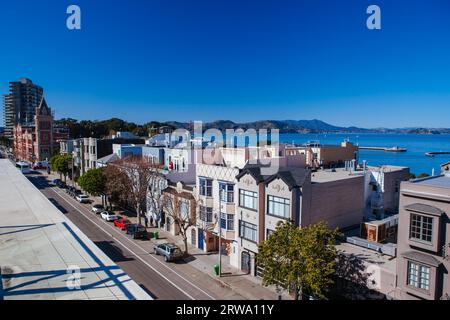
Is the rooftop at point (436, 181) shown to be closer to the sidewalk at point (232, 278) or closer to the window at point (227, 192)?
the sidewalk at point (232, 278)

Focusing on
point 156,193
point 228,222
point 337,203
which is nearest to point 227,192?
point 228,222

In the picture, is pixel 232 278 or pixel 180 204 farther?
pixel 180 204

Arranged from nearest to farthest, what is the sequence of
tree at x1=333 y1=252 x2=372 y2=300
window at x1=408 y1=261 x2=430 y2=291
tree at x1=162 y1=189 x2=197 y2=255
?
window at x1=408 y1=261 x2=430 y2=291 → tree at x1=333 y1=252 x2=372 y2=300 → tree at x1=162 y1=189 x2=197 y2=255

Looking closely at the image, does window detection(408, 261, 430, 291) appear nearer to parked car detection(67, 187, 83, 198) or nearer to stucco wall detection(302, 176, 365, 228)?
stucco wall detection(302, 176, 365, 228)

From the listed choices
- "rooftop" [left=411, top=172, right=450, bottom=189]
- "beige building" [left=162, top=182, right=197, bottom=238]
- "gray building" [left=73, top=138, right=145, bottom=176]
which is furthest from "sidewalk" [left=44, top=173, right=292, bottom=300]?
"gray building" [left=73, top=138, right=145, bottom=176]

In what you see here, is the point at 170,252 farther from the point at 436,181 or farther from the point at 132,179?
the point at 436,181
